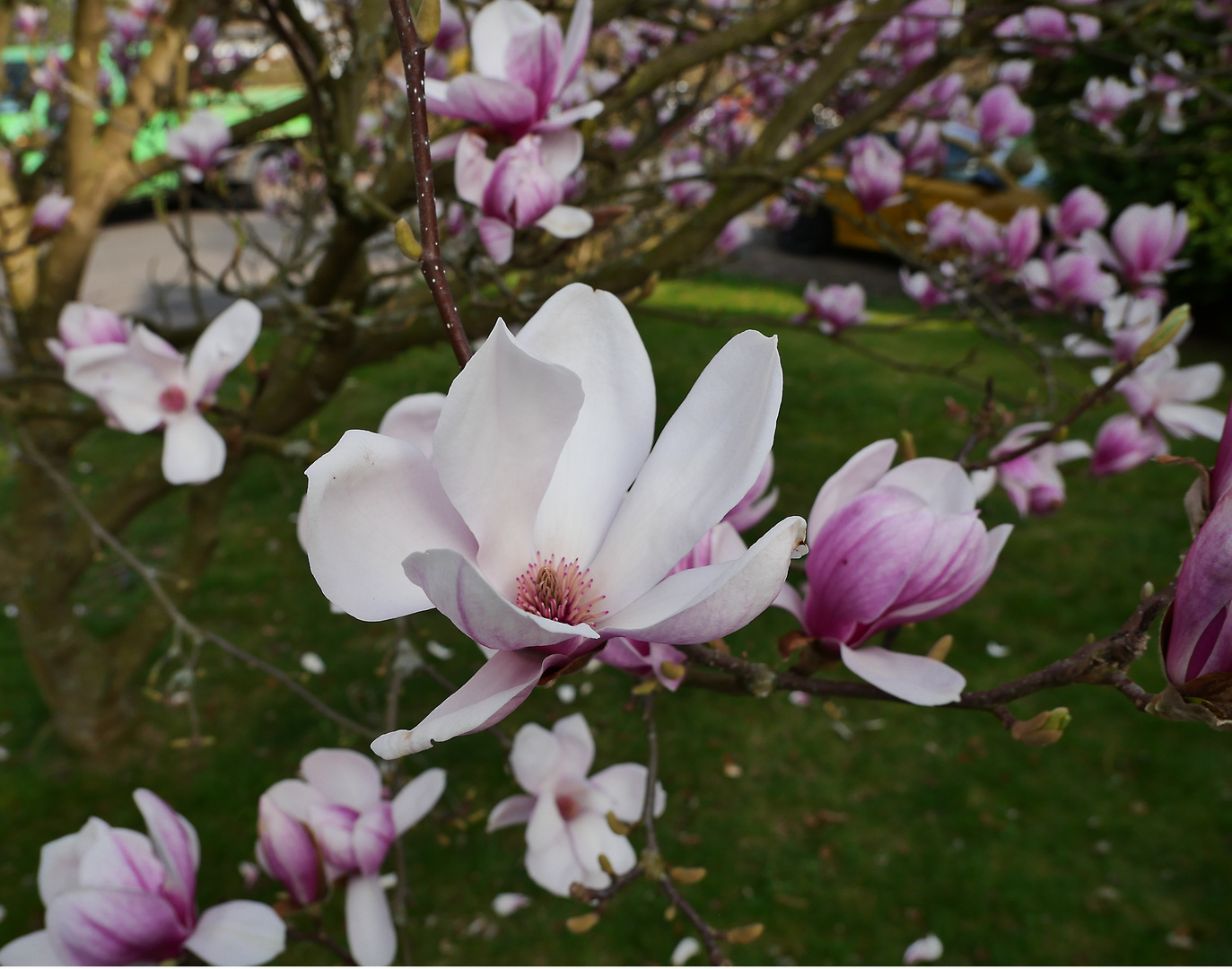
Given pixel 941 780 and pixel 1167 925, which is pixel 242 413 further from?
pixel 1167 925

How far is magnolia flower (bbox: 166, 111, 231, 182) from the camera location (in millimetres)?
2225

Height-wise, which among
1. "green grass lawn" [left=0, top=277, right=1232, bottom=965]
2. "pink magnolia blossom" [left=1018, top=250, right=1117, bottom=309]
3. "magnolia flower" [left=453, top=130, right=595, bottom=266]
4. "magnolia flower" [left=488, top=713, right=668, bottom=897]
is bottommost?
"green grass lawn" [left=0, top=277, right=1232, bottom=965]

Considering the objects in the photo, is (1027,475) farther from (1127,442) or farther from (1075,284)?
(1075,284)

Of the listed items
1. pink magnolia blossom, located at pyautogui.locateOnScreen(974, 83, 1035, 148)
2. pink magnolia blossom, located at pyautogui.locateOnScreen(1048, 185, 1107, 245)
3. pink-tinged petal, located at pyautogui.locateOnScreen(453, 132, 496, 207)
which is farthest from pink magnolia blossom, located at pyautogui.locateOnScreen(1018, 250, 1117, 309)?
pink-tinged petal, located at pyautogui.locateOnScreen(453, 132, 496, 207)

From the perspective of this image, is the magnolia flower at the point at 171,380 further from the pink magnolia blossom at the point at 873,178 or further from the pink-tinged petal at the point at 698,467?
the pink magnolia blossom at the point at 873,178

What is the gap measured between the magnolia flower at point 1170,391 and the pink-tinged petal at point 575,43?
3.80ft

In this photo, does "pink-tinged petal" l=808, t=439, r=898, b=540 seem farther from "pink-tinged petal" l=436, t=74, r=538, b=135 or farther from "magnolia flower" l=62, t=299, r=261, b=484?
"magnolia flower" l=62, t=299, r=261, b=484

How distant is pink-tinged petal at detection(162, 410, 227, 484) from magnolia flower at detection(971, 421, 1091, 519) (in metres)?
1.15

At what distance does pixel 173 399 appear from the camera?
51.2 inches

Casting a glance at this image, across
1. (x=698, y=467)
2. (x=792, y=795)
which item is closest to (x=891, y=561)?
(x=698, y=467)

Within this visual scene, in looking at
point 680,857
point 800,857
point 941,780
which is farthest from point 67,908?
point 941,780

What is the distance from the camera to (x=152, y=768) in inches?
119

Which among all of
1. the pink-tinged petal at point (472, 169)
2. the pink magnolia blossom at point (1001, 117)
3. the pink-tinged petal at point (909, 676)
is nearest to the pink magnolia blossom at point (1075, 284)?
the pink magnolia blossom at point (1001, 117)

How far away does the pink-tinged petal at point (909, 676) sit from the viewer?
66 cm
